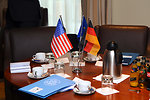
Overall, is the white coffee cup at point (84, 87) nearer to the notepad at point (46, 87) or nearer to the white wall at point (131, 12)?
the notepad at point (46, 87)

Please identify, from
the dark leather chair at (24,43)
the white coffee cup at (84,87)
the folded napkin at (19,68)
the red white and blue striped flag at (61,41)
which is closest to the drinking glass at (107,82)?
the white coffee cup at (84,87)

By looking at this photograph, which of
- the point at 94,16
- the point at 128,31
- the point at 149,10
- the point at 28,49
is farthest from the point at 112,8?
the point at 28,49

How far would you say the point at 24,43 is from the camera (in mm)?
2525

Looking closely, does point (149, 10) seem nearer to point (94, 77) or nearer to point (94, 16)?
point (94, 16)

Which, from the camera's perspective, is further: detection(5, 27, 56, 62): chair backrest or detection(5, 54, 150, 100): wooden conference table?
detection(5, 27, 56, 62): chair backrest

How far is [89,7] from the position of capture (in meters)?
4.34

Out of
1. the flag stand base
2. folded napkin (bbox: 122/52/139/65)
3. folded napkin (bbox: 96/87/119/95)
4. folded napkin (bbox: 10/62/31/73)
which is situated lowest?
folded napkin (bbox: 96/87/119/95)

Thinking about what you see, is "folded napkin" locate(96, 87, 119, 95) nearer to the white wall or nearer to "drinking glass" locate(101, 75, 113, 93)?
"drinking glass" locate(101, 75, 113, 93)

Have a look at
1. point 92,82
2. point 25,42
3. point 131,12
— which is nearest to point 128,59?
point 92,82

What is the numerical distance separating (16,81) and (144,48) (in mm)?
1663

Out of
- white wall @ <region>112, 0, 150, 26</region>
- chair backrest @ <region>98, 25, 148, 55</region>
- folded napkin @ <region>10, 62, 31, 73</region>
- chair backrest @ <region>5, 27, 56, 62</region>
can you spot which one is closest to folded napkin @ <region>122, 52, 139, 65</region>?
chair backrest @ <region>98, 25, 148, 55</region>

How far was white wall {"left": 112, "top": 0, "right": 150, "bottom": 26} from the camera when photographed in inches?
150

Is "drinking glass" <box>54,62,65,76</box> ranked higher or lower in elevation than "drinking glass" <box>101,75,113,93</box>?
higher

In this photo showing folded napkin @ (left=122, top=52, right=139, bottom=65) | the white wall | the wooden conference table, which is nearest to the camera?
the wooden conference table
